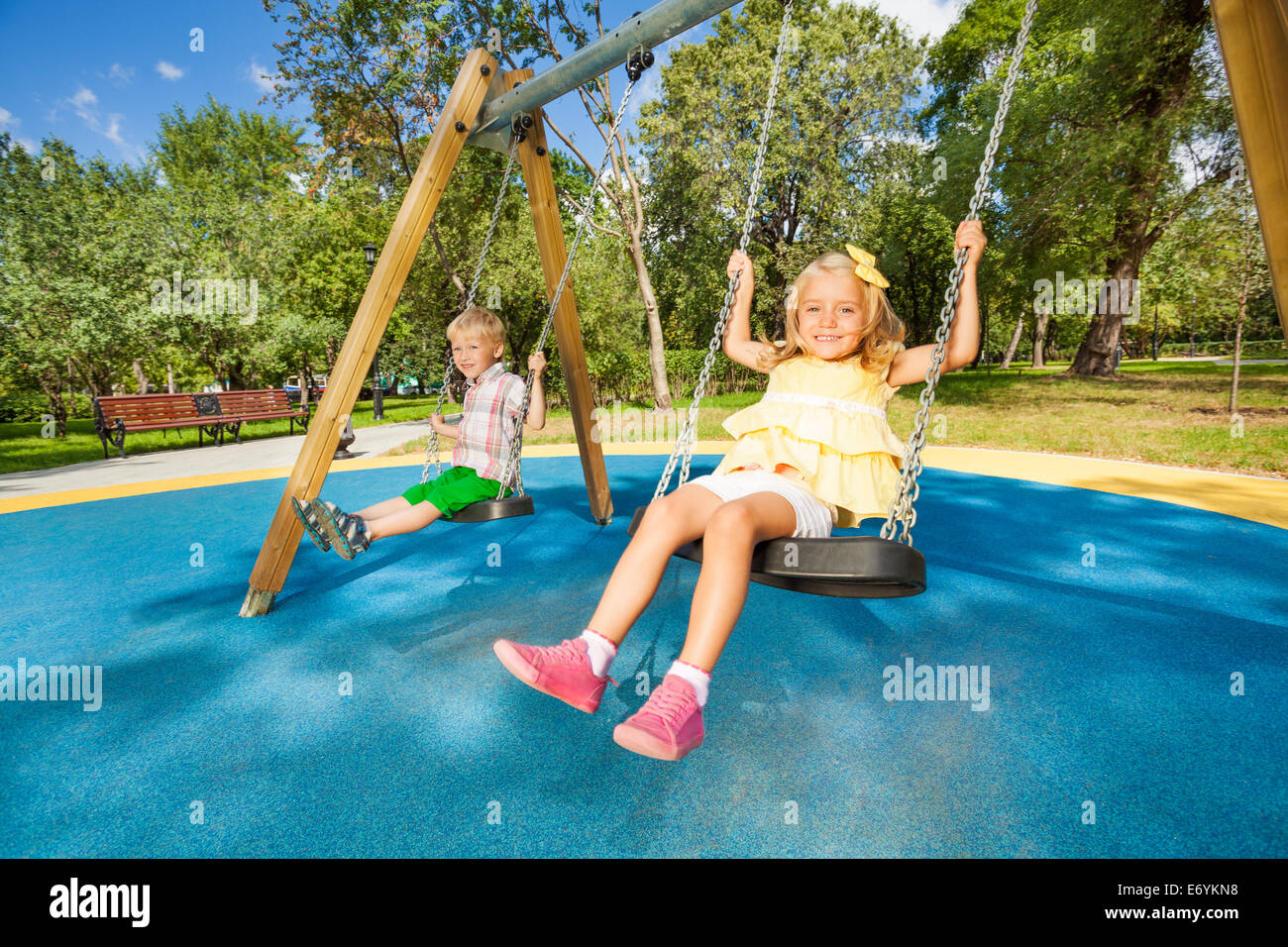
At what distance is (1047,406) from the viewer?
12.6 metres

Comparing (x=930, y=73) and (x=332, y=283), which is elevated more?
(x=930, y=73)

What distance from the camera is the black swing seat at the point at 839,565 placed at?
1.62 m

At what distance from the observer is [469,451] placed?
3479 millimetres

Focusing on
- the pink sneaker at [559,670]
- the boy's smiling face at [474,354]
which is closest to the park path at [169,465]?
the boy's smiling face at [474,354]

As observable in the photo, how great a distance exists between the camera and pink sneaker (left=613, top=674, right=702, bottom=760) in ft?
4.89

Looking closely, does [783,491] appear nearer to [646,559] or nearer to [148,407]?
[646,559]

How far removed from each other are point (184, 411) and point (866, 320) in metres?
12.0

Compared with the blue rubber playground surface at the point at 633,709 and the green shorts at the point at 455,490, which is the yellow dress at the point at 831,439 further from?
the green shorts at the point at 455,490

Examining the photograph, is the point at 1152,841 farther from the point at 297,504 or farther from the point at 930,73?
the point at 930,73

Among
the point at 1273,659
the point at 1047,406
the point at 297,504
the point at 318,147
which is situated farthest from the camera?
the point at 318,147

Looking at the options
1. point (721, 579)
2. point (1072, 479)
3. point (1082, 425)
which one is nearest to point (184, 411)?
point (721, 579)

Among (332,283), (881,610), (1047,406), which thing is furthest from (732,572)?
(332,283)

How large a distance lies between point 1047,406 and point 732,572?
44.8 feet

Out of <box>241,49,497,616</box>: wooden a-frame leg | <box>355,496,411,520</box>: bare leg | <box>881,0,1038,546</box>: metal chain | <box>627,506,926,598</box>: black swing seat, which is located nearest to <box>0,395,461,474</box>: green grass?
<box>241,49,497,616</box>: wooden a-frame leg
